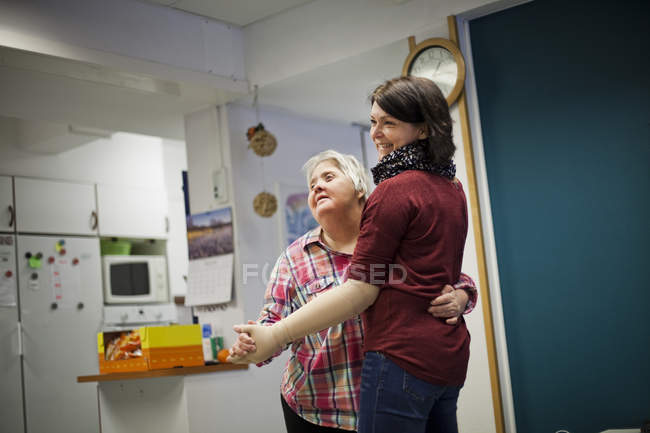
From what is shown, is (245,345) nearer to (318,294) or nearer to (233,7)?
(318,294)

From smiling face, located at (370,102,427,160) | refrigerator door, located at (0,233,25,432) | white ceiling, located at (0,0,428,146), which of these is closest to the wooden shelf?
refrigerator door, located at (0,233,25,432)

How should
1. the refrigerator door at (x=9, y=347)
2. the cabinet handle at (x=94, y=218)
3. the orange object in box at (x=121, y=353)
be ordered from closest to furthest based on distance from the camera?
1. the orange object in box at (x=121, y=353)
2. the refrigerator door at (x=9, y=347)
3. the cabinet handle at (x=94, y=218)

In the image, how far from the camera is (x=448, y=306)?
1.34 metres

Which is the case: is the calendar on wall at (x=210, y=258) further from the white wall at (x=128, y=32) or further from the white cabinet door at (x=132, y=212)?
the white cabinet door at (x=132, y=212)

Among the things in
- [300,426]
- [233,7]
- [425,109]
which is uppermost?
[233,7]

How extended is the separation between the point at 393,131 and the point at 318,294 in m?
0.56

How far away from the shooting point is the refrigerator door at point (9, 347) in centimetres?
476

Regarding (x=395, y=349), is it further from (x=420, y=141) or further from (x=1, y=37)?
(x=1, y=37)

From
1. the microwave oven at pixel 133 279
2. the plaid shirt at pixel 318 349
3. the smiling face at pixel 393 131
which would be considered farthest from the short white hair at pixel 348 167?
the microwave oven at pixel 133 279

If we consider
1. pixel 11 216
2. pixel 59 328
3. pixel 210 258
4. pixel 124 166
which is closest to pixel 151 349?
pixel 210 258

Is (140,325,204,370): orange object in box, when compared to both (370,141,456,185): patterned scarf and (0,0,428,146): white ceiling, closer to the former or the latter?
(0,0,428,146): white ceiling

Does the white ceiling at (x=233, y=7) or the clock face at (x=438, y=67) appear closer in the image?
the clock face at (x=438, y=67)

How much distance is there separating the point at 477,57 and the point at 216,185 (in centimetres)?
186

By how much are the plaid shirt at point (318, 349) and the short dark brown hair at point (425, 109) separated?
0.52m
